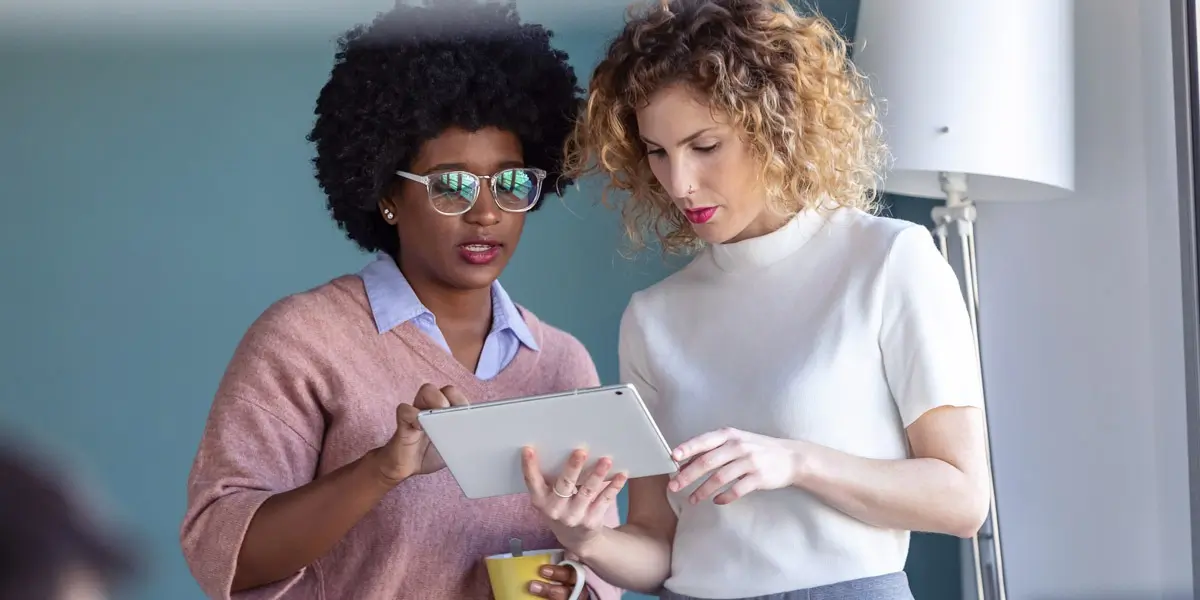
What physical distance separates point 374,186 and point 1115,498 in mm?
1419

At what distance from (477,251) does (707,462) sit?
19.8 inches

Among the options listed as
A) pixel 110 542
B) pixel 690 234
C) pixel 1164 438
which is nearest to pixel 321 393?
pixel 690 234

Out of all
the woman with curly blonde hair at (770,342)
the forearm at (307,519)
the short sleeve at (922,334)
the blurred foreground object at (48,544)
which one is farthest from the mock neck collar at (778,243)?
the blurred foreground object at (48,544)

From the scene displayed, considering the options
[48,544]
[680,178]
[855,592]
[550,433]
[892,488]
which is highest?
[680,178]

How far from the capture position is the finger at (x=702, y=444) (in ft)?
4.03

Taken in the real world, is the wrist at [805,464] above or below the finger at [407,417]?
below

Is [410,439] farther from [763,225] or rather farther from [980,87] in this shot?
[980,87]

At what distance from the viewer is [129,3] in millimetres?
Answer: 2371

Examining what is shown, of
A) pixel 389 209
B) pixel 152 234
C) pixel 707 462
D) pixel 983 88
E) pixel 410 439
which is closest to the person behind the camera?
pixel 707 462

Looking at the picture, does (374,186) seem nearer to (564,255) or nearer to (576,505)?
(576,505)

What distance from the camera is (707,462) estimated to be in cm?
124

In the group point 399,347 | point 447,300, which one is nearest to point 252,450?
point 399,347

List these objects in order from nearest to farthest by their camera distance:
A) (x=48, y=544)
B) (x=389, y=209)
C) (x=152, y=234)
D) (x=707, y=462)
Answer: (x=48, y=544)
(x=707, y=462)
(x=389, y=209)
(x=152, y=234)

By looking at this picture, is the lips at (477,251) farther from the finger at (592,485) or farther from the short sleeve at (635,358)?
the finger at (592,485)
